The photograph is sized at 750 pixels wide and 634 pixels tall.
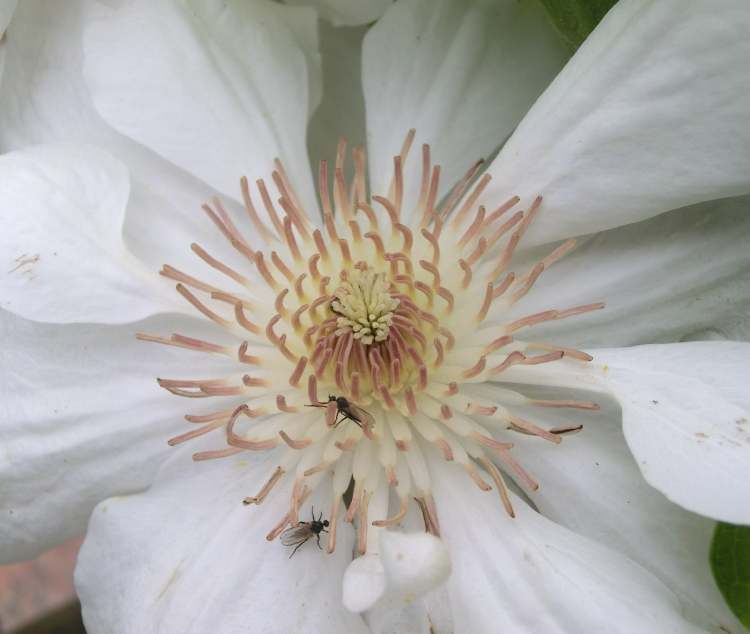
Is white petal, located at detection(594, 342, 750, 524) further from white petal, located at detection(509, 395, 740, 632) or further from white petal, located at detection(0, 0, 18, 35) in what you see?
white petal, located at detection(0, 0, 18, 35)

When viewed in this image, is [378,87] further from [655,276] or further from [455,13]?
[655,276]

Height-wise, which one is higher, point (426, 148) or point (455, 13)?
point (455, 13)

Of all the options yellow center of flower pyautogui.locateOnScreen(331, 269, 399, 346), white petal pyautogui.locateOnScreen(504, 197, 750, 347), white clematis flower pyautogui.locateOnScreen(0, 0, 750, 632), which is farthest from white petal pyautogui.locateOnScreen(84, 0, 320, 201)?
white petal pyautogui.locateOnScreen(504, 197, 750, 347)

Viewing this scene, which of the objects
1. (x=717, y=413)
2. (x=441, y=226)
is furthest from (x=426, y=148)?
(x=717, y=413)

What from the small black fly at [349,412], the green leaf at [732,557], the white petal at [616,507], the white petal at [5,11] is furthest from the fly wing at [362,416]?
the white petal at [5,11]

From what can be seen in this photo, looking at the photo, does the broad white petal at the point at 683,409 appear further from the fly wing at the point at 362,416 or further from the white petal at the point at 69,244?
the white petal at the point at 69,244
